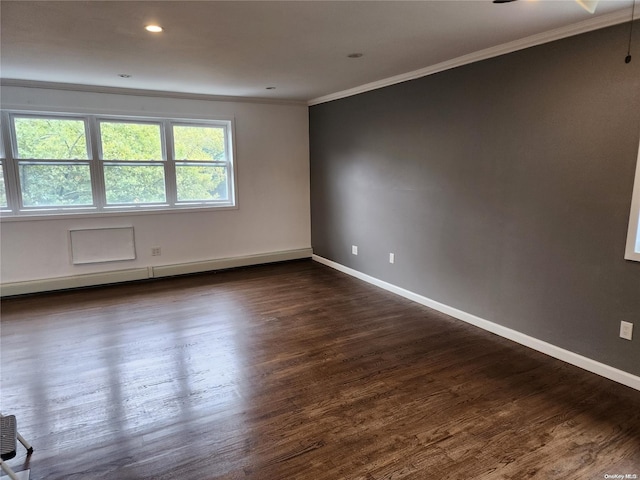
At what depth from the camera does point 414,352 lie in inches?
119

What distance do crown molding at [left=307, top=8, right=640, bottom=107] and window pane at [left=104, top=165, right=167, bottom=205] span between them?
9.20 ft

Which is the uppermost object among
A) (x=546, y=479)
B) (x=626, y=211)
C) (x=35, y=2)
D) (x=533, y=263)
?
→ (x=35, y=2)

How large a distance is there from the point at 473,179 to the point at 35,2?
3.30 meters

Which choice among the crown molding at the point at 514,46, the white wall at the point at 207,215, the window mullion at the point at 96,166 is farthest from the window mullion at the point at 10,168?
the crown molding at the point at 514,46

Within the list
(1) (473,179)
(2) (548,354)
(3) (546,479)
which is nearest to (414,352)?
(2) (548,354)

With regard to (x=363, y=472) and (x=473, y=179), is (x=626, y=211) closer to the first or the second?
(x=473, y=179)

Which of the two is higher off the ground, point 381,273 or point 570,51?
point 570,51

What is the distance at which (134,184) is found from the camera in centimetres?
489

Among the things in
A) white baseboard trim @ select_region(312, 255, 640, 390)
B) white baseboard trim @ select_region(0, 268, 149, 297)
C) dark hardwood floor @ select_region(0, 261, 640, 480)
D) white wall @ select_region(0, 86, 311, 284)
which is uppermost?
white wall @ select_region(0, 86, 311, 284)

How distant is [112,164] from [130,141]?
14.4 inches

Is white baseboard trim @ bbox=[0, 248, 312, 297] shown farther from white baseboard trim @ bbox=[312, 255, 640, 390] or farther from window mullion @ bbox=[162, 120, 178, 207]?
white baseboard trim @ bbox=[312, 255, 640, 390]

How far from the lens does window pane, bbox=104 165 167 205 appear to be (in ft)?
15.6

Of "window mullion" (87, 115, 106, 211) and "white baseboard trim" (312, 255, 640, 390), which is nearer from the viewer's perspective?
"white baseboard trim" (312, 255, 640, 390)

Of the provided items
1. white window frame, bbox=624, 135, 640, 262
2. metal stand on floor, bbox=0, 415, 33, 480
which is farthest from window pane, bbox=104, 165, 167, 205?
white window frame, bbox=624, 135, 640, 262
